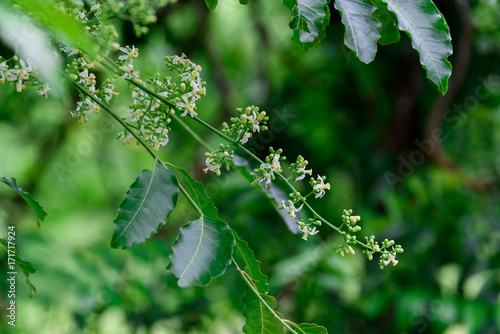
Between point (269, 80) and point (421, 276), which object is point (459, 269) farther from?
point (269, 80)

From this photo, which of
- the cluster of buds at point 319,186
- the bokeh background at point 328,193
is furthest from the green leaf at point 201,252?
the bokeh background at point 328,193

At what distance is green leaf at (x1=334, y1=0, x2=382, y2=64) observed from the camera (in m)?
0.60

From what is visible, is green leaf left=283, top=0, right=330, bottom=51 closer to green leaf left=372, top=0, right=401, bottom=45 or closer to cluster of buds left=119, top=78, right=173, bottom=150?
green leaf left=372, top=0, right=401, bottom=45

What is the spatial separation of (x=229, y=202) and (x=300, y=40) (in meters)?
1.34

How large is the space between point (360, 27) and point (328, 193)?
5.31ft

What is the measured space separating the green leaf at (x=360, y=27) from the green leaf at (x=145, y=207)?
0.28 meters

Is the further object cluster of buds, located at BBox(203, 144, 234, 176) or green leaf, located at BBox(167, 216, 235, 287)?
cluster of buds, located at BBox(203, 144, 234, 176)

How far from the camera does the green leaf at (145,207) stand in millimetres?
599

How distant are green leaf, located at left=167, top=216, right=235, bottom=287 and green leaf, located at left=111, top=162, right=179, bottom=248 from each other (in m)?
0.04

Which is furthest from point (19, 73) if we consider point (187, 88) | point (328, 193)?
point (328, 193)

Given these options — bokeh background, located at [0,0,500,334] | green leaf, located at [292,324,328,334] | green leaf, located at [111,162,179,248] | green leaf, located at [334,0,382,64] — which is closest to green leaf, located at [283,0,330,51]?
green leaf, located at [334,0,382,64]

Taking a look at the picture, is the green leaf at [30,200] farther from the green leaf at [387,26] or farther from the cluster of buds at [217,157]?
the green leaf at [387,26]

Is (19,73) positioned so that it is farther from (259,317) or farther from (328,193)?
(328,193)

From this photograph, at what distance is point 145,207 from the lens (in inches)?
24.2
